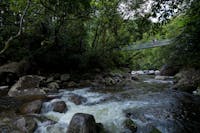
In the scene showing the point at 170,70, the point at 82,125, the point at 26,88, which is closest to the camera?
the point at 82,125

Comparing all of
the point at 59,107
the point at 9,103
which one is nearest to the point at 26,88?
the point at 9,103

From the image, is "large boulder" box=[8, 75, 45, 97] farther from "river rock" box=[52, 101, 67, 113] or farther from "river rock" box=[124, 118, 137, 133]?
"river rock" box=[124, 118, 137, 133]

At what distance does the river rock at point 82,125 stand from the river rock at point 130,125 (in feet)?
2.65

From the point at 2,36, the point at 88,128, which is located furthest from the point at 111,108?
the point at 2,36

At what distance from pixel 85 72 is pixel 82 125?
7.75 meters

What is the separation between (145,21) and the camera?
12.8ft

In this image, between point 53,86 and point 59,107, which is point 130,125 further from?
point 53,86

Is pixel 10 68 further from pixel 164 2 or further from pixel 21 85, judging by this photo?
pixel 164 2

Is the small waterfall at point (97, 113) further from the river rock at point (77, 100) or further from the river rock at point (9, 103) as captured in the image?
the river rock at point (9, 103)

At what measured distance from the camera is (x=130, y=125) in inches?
153

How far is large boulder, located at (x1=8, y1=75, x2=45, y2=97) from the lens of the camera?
6750 millimetres

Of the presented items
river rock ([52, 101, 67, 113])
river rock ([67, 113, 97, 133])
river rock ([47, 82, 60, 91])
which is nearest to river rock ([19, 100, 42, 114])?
river rock ([52, 101, 67, 113])

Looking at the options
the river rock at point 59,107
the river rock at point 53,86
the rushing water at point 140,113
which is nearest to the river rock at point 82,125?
the rushing water at point 140,113

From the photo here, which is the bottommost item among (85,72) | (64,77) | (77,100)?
(77,100)
